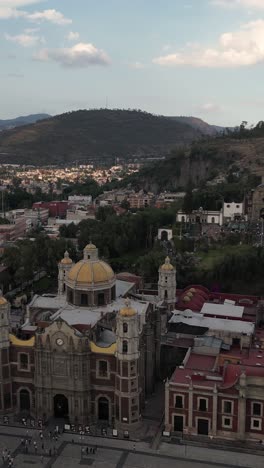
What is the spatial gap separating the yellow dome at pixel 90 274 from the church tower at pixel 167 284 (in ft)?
20.3

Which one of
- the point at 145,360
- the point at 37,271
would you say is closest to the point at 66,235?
the point at 37,271

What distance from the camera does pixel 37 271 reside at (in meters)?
76.9

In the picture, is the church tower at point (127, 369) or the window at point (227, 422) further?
the church tower at point (127, 369)

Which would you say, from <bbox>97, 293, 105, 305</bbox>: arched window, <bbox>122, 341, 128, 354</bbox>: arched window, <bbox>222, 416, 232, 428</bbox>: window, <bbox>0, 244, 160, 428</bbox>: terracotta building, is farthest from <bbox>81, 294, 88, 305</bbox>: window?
<bbox>222, 416, 232, 428</bbox>: window

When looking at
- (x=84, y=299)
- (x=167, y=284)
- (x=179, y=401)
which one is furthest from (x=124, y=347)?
(x=167, y=284)

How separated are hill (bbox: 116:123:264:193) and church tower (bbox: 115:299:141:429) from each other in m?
98.2

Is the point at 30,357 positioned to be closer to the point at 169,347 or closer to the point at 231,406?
the point at 169,347

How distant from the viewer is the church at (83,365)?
37.6m

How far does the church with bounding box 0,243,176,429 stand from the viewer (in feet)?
123

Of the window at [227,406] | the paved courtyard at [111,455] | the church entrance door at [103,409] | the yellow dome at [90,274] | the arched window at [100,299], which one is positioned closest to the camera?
the paved courtyard at [111,455]

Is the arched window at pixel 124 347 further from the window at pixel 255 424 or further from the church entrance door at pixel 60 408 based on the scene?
the window at pixel 255 424

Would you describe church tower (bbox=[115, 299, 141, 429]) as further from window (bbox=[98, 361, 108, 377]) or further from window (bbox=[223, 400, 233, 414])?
window (bbox=[223, 400, 233, 414])

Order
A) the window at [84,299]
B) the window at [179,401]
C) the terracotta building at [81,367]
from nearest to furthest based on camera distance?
the window at [179,401], the terracotta building at [81,367], the window at [84,299]

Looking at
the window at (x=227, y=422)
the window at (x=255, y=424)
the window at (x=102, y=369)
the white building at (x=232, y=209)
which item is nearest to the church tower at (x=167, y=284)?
the window at (x=102, y=369)
